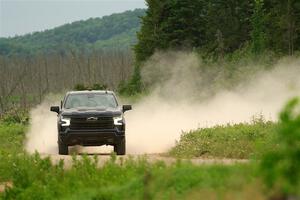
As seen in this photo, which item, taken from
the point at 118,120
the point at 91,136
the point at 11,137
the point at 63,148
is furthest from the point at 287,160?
the point at 11,137

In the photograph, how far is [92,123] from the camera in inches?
1033

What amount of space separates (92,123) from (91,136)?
1.29 ft

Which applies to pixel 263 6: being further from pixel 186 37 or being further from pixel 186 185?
pixel 186 185

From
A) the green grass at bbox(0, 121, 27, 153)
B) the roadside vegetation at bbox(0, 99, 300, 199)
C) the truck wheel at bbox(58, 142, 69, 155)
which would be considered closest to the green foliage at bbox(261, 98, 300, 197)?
the roadside vegetation at bbox(0, 99, 300, 199)

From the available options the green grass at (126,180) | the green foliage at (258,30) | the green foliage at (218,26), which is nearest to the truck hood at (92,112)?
the green grass at (126,180)

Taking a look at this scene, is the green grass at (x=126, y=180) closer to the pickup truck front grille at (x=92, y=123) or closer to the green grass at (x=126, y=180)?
the green grass at (x=126, y=180)

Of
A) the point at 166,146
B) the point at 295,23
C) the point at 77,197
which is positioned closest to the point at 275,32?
the point at 295,23

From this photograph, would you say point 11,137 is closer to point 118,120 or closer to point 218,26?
point 118,120

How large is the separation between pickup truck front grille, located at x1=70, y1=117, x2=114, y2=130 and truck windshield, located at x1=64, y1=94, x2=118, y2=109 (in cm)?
100

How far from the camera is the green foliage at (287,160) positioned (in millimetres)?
8570

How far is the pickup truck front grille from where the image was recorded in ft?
85.8

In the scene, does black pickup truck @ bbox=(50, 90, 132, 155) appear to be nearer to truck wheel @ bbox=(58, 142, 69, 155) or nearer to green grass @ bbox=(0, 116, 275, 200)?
Result: truck wheel @ bbox=(58, 142, 69, 155)

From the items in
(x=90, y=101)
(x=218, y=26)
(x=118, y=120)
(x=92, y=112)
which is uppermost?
(x=218, y=26)

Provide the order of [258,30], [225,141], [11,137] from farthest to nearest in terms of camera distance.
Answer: [258,30], [11,137], [225,141]
